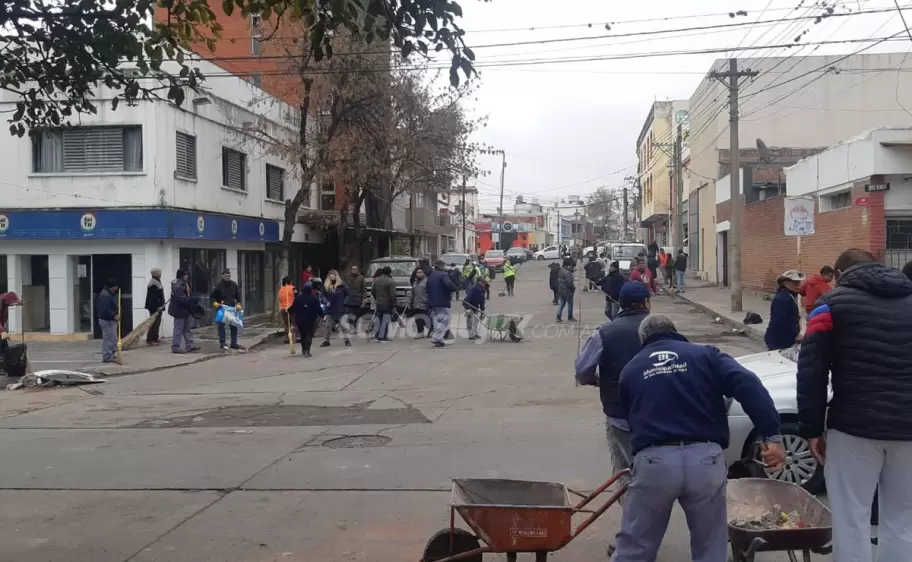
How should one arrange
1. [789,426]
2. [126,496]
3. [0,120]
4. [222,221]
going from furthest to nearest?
1. [222,221]
2. [0,120]
3. [126,496]
4. [789,426]

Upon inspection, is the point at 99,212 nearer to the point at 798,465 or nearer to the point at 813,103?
the point at 798,465

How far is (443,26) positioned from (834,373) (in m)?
3.25

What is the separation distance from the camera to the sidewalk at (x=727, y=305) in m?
20.4

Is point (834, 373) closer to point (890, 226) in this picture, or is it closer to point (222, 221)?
point (890, 226)

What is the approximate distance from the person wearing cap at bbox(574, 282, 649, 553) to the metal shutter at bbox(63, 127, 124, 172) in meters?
18.5

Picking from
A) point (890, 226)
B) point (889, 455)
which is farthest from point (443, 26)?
point (890, 226)

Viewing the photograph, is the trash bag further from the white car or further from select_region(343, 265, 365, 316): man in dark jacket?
the white car

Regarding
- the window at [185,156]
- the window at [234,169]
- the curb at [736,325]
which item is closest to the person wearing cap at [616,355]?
the curb at [736,325]

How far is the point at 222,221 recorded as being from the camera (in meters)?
23.6

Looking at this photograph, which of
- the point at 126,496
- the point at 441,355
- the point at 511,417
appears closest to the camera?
the point at 126,496

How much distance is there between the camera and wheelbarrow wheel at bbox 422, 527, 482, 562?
493 cm

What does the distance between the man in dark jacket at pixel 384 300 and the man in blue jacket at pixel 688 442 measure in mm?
15058

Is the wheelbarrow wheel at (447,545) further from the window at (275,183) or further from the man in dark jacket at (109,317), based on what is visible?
the window at (275,183)

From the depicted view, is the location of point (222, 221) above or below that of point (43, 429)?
above
